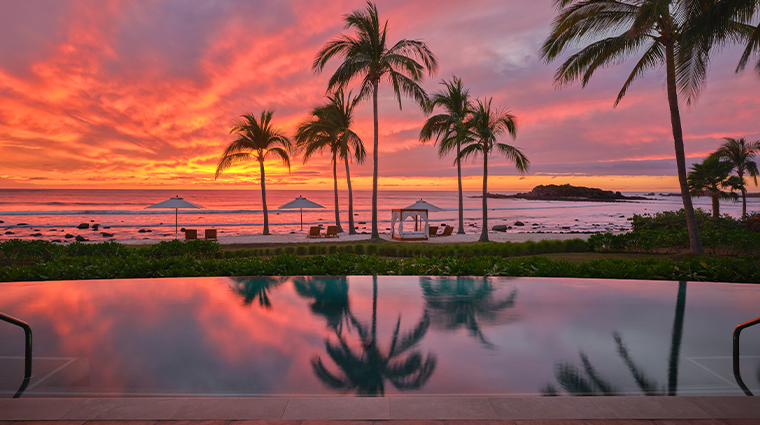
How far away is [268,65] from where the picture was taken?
1575cm

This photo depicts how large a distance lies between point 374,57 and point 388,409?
16.8 m

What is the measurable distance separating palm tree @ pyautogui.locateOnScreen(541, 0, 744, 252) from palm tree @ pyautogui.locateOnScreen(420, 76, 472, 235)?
7.12 m

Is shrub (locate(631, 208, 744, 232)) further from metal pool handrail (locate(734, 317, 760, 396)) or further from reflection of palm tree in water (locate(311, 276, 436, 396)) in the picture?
reflection of palm tree in water (locate(311, 276, 436, 396))

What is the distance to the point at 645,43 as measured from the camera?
43.3ft

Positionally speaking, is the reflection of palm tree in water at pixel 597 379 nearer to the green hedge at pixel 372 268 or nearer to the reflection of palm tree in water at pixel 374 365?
the reflection of palm tree in water at pixel 374 365

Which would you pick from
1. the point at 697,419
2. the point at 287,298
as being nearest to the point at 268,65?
the point at 287,298

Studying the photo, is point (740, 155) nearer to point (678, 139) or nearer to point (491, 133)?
point (678, 139)

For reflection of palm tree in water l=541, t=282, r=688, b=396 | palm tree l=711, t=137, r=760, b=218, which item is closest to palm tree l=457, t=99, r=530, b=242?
reflection of palm tree in water l=541, t=282, r=688, b=396

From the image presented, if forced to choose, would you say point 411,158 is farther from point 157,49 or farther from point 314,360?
point 314,360

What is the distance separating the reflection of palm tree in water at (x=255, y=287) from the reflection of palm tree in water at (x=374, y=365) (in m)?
2.21

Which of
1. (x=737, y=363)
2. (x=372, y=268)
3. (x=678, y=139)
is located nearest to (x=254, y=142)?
(x=372, y=268)

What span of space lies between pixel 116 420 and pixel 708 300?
7.88 meters

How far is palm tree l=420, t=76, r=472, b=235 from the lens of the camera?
806 inches

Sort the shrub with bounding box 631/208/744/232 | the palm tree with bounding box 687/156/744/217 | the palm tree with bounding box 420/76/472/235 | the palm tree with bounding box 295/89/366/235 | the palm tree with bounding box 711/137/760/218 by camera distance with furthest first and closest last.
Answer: the palm tree with bounding box 687/156/744/217 < the palm tree with bounding box 711/137/760/218 < the palm tree with bounding box 295/89/366/235 < the palm tree with bounding box 420/76/472/235 < the shrub with bounding box 631/208/744/232
